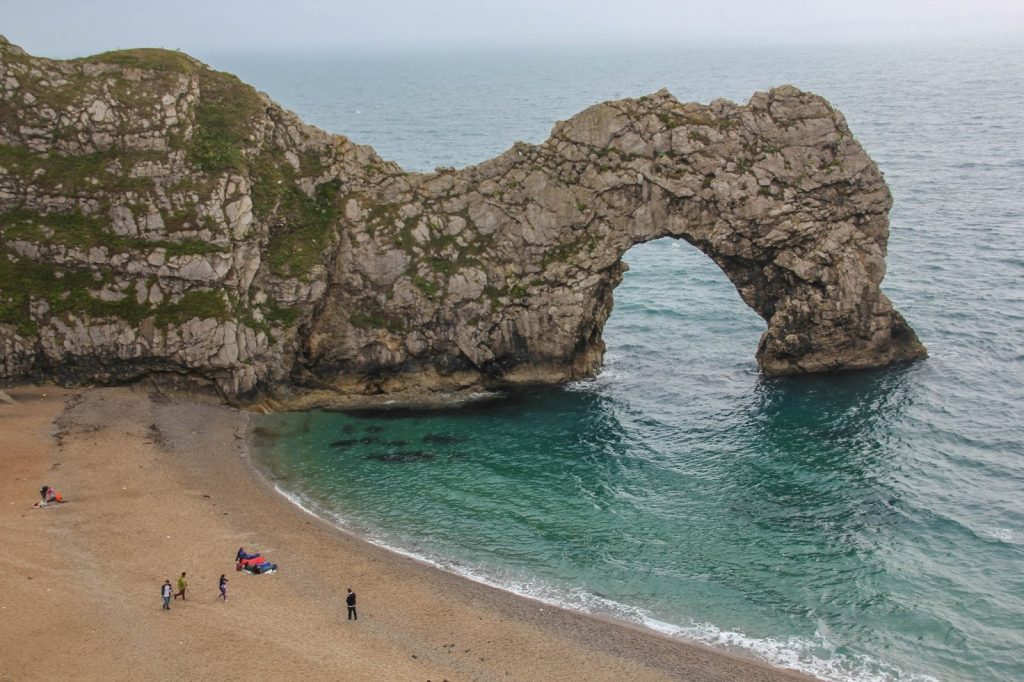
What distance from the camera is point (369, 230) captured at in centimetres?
6769

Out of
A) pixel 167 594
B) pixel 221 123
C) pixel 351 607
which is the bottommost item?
pixel 351 607

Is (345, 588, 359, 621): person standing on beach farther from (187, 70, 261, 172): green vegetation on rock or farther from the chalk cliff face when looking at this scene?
(187, 70, 261, 172): green vegetation on rock

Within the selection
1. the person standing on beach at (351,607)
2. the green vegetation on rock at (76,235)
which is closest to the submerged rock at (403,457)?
the person standing on beach at (351,607)

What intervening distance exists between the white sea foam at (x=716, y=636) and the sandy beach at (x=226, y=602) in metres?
0.81

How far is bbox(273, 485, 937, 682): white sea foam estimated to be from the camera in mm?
40688

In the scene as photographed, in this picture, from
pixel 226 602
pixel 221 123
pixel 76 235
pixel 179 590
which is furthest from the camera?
pixel 221 123

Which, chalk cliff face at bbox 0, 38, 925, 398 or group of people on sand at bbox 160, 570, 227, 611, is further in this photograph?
chalk cliff face at bbox 0, 38, 925, 398

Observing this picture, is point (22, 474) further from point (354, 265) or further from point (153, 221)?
point (354, 265)

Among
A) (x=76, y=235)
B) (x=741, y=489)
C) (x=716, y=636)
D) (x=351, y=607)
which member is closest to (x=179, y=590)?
(x=351, y=607)

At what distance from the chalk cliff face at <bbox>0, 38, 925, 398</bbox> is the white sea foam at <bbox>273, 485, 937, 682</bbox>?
71.3 feet

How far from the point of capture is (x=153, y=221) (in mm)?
64000

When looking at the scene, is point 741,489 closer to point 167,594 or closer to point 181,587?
point 181,587

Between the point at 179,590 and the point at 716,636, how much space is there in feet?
87.1

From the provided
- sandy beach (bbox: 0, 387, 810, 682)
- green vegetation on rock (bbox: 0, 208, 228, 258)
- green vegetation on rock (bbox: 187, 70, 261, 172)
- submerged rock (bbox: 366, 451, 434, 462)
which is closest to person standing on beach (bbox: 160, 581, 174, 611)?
sandy beach (bbox: 0, 387, 810, 682)
